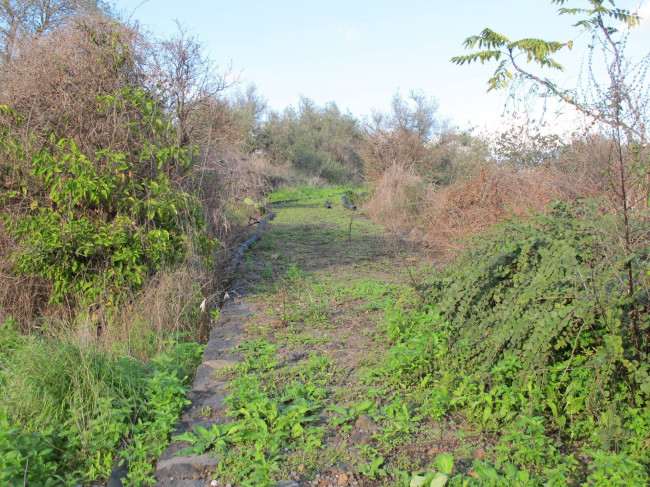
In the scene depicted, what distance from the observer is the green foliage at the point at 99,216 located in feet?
18.4

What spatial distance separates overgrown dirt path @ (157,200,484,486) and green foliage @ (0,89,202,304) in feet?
3.95

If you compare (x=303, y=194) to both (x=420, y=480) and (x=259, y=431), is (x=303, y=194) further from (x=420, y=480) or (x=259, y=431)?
(x=420, y=480)

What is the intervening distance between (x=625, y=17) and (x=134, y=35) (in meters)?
5.65

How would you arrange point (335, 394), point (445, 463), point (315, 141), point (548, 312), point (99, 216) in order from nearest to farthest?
point (445, 463) → point (548, 312) → point (335, 394) → point (99, 216) → point (315, 141)

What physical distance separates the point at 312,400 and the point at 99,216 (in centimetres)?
389

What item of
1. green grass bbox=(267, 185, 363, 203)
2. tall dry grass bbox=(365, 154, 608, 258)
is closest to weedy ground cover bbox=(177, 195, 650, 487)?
tall dry grass bbox=(365, 154, 608, 258)

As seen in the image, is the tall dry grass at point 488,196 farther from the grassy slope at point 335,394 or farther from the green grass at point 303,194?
the green grass at point 303,194

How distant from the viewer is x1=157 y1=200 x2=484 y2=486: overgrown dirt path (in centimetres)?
283

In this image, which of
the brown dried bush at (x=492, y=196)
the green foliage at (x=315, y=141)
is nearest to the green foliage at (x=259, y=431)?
the brown dried bush at (x=492, y=196)

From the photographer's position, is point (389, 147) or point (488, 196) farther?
point (389, 147)

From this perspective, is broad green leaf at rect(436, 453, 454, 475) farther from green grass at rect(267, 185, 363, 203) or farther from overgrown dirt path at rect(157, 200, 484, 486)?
green grass at rect(267, 185, 363, 203)

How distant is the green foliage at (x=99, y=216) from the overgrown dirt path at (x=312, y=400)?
3.95ft

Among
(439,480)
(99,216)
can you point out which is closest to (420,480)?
(439,480)

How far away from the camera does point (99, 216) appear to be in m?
6.11
